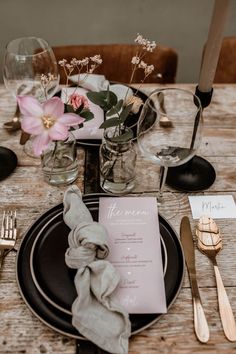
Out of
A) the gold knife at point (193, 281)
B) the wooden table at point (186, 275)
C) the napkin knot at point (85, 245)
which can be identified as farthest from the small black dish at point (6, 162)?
the gold knife at point (193, 281)

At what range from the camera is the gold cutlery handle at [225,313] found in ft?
2.05

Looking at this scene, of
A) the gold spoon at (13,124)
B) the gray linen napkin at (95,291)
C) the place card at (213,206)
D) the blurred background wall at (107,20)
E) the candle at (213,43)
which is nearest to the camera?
the gray linen napkin at (95,291)

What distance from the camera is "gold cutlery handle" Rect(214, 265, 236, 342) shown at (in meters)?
0.62

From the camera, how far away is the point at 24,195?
84cm

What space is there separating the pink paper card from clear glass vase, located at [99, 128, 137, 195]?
0.19 feet

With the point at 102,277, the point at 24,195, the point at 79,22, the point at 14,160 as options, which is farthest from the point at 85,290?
the point at 79,22

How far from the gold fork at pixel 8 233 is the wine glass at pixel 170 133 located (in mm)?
287

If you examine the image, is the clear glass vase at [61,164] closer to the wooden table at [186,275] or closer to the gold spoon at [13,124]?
the wooden table at [186,275]

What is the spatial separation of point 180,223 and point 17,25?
53.0 inches

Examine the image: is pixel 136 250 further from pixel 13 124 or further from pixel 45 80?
pixel 13 124

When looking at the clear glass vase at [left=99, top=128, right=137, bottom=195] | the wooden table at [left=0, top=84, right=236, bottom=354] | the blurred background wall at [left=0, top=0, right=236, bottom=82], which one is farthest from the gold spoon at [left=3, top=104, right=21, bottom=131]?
the blurred background wall at [left=0, top=0, right=236, bottom=82]

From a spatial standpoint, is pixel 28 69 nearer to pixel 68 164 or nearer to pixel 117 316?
pixel 68 164

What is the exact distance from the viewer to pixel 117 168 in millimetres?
870

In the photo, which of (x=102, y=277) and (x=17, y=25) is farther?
Result: (x=17, y=25)
